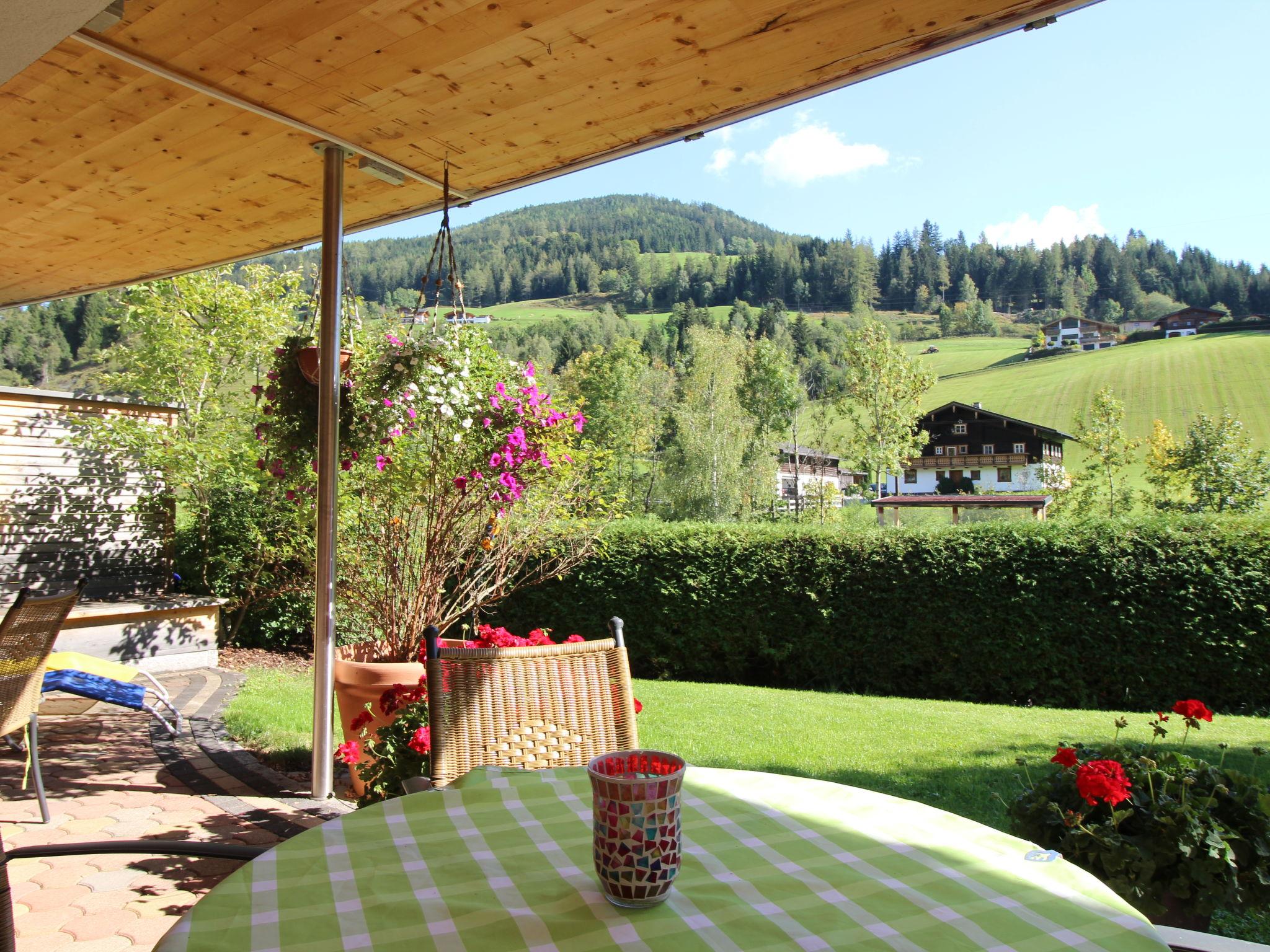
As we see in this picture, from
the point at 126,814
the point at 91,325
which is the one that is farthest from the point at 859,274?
the point at 126,814

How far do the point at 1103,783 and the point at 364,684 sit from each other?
8.10ft

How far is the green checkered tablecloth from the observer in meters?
0.73

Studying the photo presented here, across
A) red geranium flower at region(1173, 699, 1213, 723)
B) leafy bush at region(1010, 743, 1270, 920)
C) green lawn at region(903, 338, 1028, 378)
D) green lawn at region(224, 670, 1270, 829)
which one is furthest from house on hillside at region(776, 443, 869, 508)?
leafy bush at region(1010, 743, 1270, 920)

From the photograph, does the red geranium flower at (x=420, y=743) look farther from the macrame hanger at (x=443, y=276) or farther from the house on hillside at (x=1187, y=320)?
the house on hillside at (x=1187, y=320)

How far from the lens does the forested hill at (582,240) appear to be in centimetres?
6041

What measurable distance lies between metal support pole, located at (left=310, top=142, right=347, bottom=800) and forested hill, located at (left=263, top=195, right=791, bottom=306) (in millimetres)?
43155

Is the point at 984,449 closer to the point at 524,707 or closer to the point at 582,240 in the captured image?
the point at 582,240

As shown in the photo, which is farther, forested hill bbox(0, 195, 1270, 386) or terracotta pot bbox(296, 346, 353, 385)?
forested hill bbox(0, 195, 1270, 386)

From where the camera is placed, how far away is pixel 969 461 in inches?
1697

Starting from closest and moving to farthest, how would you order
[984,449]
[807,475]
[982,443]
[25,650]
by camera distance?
[25,650], [807,475], [984,449], [982,443]

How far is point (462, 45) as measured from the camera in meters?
2.10

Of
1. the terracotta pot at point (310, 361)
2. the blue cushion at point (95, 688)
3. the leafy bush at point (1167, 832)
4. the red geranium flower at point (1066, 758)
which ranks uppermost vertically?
the terracotta pot at point (310, 361)

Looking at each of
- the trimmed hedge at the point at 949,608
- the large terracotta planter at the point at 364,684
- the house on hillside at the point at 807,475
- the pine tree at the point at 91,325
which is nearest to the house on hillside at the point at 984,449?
the house on hillside at the point at 807,475

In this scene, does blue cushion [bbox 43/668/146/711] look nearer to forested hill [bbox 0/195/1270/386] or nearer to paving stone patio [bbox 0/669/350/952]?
paving stone patio [bbox 0/669/350/952]
